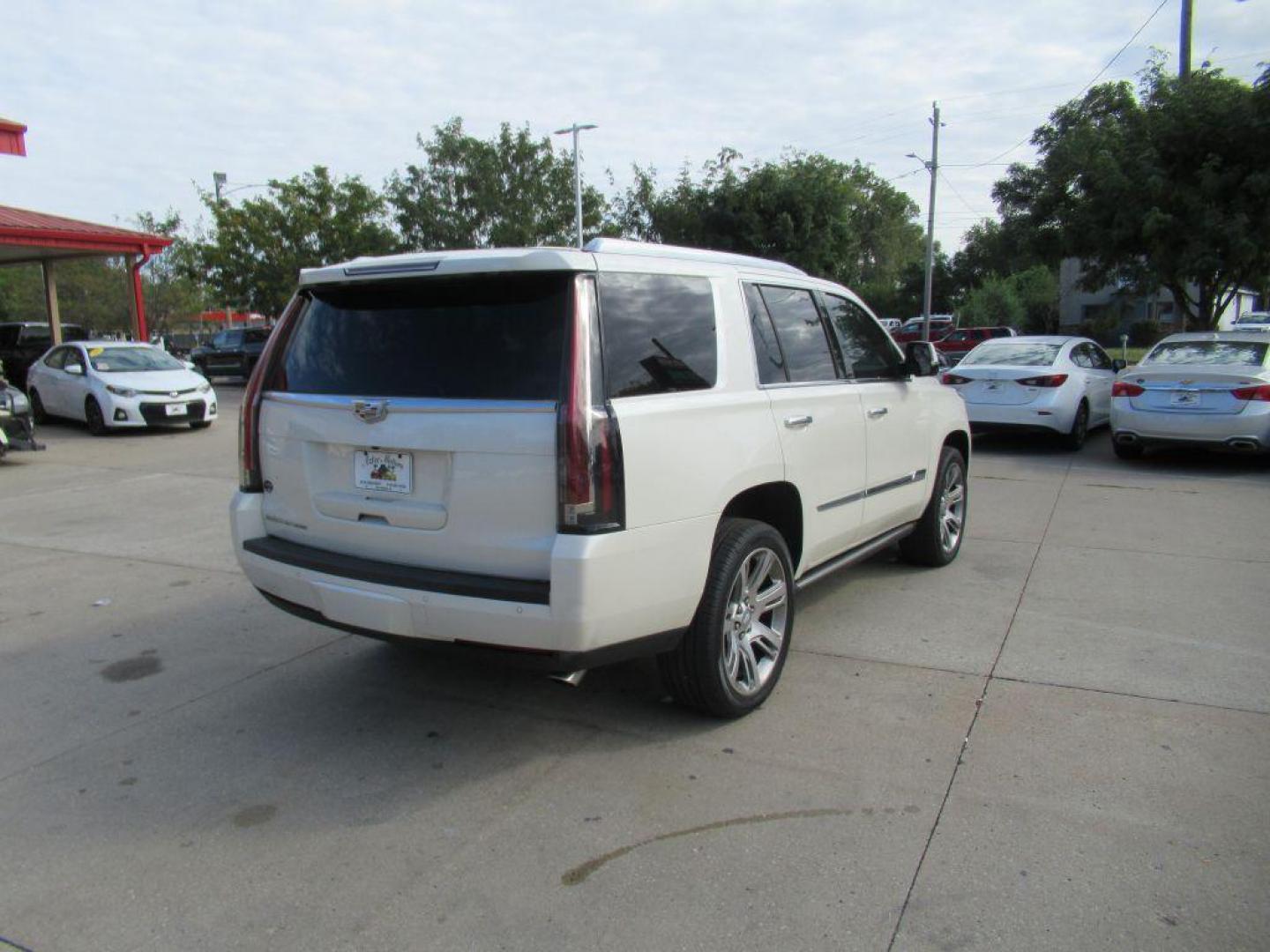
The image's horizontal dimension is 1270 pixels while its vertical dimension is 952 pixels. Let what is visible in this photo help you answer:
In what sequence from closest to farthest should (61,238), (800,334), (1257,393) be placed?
(800,334), (1257,393), (61,238)

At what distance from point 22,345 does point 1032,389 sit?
68.8 feet

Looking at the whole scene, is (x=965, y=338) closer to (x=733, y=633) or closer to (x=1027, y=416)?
(x=1027, y=416)

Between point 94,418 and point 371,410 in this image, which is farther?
point 94,418

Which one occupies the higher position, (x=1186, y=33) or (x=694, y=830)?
(x=1186, y=33)

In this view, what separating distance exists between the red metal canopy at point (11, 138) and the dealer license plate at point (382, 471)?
650 inches

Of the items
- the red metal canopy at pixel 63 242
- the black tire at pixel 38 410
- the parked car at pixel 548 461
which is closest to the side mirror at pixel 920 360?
the parked car at pixel 548 461

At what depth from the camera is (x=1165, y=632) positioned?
Result: 504 centimetres

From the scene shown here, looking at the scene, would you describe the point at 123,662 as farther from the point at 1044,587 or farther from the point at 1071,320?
the point at 1071,320

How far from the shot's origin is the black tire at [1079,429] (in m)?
12.1

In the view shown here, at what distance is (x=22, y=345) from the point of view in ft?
69.6

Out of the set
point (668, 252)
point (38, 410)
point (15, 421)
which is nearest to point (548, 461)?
point (668, 252)

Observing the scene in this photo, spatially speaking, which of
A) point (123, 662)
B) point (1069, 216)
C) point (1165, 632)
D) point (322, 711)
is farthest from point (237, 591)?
point (1069, 216)

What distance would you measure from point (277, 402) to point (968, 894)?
3.11 metres

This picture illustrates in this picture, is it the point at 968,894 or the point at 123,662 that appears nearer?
the point at 968,894
